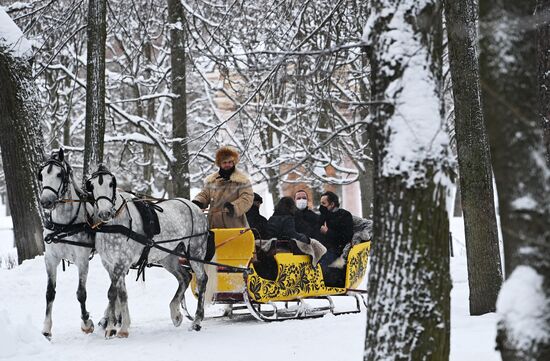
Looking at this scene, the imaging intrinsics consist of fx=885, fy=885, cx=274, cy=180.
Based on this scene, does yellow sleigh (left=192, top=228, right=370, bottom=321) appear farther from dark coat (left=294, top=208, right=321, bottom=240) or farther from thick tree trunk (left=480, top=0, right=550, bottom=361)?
thick tree trunk (left=480, top=0, right=550, bottom=361)

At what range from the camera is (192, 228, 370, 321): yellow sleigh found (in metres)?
10.9

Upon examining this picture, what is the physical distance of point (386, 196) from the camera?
Result: 5.55 meters

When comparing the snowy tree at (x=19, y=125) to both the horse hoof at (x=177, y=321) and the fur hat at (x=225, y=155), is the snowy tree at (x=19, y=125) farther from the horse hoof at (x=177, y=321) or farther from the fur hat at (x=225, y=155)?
A: the horse hoof at (x=177, y=321)

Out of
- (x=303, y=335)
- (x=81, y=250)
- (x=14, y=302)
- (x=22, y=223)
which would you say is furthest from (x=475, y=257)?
(x=22, y=223)

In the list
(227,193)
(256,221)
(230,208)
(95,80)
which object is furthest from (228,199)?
(95,80)

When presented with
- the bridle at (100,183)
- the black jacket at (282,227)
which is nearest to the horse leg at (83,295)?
the bridle at (100,183)

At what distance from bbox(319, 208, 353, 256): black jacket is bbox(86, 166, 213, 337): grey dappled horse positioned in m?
1.88

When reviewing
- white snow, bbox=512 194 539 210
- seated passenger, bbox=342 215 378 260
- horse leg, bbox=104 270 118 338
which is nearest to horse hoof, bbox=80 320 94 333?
horse leg, bbox=104 270 118 338

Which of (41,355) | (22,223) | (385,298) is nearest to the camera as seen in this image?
(385,298)

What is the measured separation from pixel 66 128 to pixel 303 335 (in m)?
18.2

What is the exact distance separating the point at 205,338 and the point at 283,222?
2.66 m

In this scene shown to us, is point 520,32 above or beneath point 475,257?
above

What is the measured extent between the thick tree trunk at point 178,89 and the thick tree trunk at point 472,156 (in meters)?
7.68

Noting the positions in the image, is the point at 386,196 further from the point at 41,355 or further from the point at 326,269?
the point at 326,269
